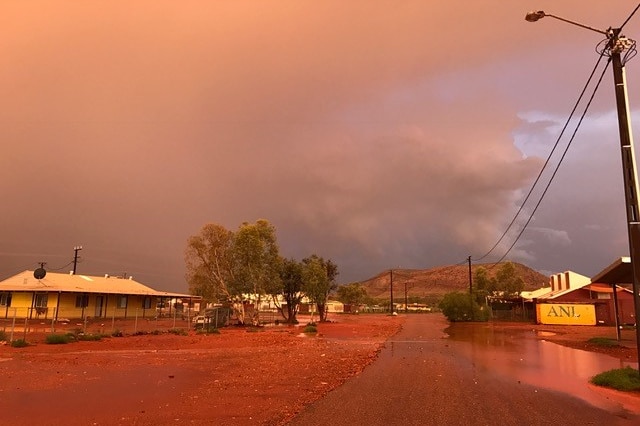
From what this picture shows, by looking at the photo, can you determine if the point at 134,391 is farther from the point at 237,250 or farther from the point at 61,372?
the point at 237,250

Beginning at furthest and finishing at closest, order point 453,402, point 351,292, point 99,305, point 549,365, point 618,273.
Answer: point 351,292 < point 99,305 < point 618,273 < point 549,365 < point 453,402

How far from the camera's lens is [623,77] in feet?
47.4

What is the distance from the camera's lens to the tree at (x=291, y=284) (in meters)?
58.9

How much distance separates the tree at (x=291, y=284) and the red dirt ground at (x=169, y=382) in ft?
110

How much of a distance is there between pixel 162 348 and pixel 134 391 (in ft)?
44.8

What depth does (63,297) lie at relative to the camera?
48.9 meters

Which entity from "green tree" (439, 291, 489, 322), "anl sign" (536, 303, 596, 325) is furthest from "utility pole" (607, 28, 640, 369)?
"green tree" (439, 291, 489, 322)

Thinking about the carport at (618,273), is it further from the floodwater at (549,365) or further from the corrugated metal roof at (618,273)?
the floodwater at (549,365)

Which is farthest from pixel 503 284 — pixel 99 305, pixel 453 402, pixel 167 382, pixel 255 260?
pixel 167 382

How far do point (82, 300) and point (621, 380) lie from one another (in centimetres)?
5085

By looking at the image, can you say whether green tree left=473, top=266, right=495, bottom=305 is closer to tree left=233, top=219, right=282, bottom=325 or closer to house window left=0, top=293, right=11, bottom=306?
tree left=233, top=219, right=282, bottom=325

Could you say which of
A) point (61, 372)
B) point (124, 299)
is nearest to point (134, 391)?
A: point (61, 372)

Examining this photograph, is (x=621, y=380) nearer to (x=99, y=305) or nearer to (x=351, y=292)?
(x=99, y=305)

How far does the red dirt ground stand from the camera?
32.4ft
